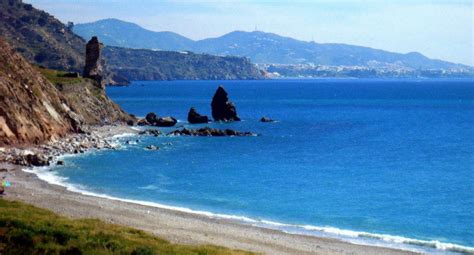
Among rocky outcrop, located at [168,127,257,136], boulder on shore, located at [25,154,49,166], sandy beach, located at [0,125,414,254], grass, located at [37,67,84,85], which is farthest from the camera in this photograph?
grass, located at [37,67,84,85]

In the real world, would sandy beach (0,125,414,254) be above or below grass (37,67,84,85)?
below

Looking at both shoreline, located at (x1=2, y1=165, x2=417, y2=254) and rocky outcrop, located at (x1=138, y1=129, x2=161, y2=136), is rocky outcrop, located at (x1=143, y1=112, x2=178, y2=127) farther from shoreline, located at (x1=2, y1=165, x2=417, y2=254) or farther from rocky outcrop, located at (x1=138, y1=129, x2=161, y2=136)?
shoreline, located at (x1=2, y1=165, x2=417, y2=254)

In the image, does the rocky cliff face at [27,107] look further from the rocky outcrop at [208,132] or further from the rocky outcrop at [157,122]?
the rocky outcrop at [157,122]

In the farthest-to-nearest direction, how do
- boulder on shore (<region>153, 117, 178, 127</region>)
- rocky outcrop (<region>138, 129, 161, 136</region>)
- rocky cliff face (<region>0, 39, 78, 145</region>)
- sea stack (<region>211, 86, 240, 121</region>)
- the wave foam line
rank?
sea stack (<region>211, 86, 240, 121</region>) → boulder on shore (<region>153, 117, 178, 127</region>) → rocky outcrop (<region>138, 129, 161, 136</region>) → rocky cliff face (<region>0, 39, 78, 145</region>) → the wave foam line

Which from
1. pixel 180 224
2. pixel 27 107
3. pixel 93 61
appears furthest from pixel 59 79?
pixel 180 224

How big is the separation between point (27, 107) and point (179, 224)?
146ft

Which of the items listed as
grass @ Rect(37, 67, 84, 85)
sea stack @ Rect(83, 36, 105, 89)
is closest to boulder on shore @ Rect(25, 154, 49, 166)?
grass @ Rect(37, 67, 84, 85)

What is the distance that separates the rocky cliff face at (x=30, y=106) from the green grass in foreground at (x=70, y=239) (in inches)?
1615

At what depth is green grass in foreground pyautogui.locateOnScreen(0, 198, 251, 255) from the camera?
29.7 meters

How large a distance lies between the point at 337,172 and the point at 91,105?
6208cm

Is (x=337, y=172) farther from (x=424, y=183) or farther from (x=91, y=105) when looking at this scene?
(x=91, y=105)

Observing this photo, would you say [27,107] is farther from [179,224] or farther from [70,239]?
[70,239]

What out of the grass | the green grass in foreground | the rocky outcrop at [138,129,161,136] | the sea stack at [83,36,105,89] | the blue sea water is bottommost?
the rocky outcrop at [138,129,161,136]

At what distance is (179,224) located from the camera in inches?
1807
